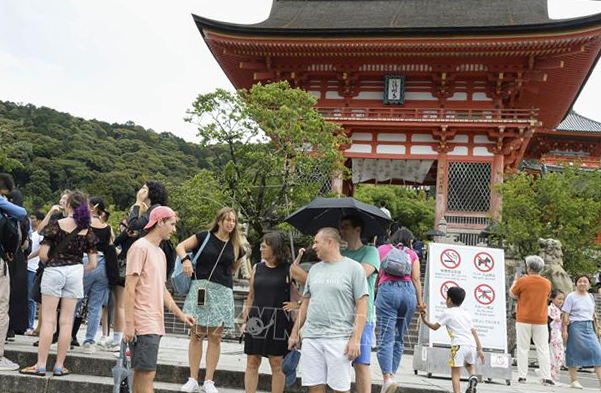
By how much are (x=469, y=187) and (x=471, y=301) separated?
11742 mm

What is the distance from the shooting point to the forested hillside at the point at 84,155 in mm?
48594

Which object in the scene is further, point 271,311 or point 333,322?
point 271,311

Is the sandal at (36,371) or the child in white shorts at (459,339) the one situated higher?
the child in white shorts at (459,339)

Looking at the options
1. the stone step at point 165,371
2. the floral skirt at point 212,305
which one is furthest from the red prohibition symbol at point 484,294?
the floral skirt at point 212,305

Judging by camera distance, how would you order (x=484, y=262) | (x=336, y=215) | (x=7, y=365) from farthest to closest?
(x=484, y=262), (x=336, y=215), (x=7, y=365)

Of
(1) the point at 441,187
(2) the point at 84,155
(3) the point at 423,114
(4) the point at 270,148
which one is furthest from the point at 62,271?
(2) the point at 84,155

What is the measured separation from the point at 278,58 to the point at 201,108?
284 inches

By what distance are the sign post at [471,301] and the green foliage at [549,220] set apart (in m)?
8.48

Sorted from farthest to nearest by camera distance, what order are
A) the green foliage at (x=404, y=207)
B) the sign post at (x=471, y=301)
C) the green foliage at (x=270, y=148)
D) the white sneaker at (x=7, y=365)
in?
the green foliage at (x=404, y=207) < the green foliage at (x=270, y=148) < the sign post at (x=471, y=301) < the white sneaker at (x=7, y=365)

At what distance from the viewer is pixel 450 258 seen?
27.5ft

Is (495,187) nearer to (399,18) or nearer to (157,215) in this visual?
(399,18)

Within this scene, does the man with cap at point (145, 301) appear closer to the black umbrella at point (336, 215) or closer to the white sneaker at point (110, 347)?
the black umbrella at point (336, 215)

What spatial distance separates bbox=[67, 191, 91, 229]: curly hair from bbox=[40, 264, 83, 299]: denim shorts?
386 mm

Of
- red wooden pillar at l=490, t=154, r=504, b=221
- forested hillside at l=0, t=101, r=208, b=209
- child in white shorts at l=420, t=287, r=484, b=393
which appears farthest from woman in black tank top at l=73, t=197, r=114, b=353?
forested hillside at l=0, t=101, r=208, b=209
